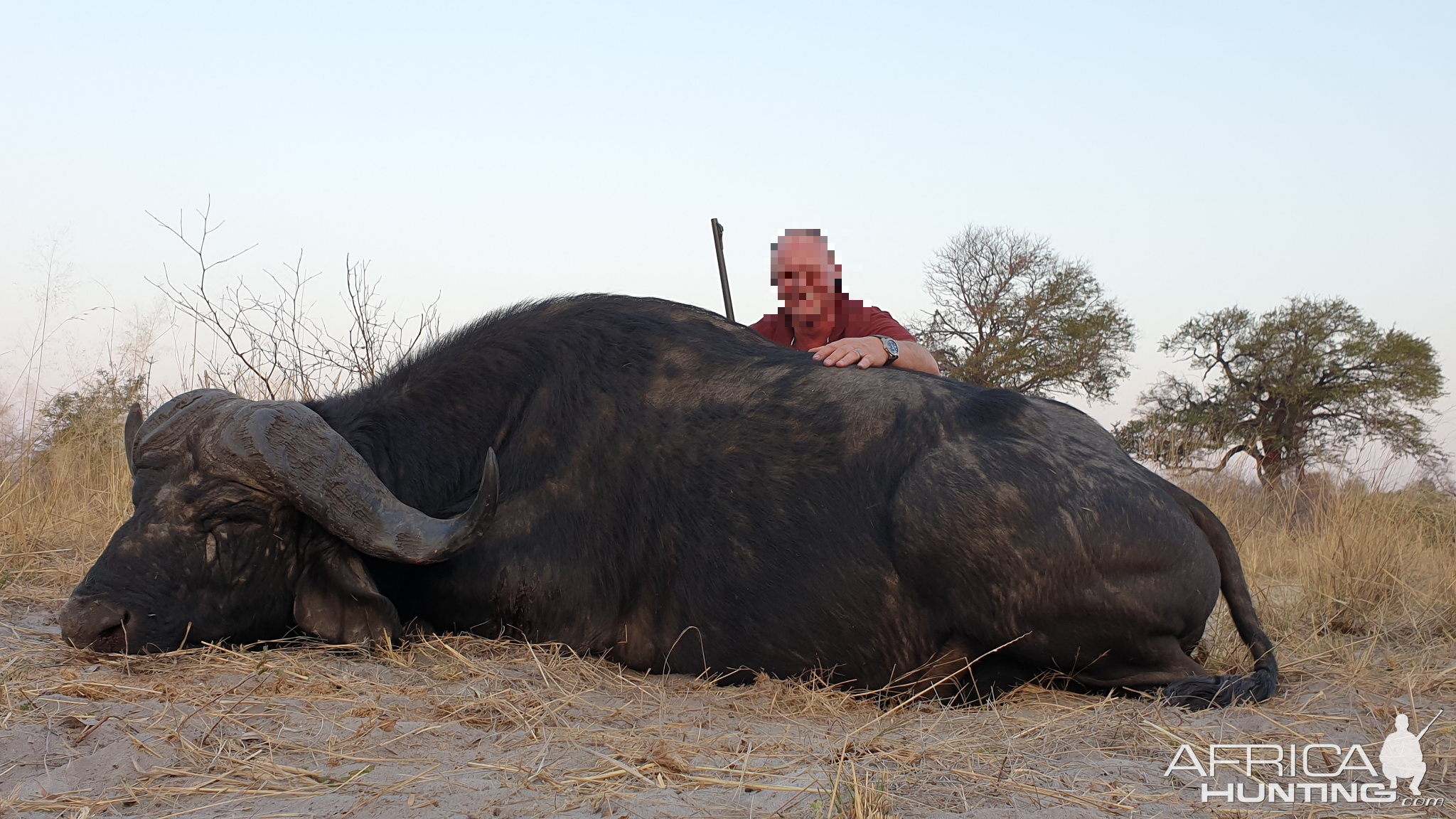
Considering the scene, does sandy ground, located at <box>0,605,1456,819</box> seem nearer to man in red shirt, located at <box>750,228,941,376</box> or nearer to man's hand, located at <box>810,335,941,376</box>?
man's hand, located at <box>810,335,941,376</box>

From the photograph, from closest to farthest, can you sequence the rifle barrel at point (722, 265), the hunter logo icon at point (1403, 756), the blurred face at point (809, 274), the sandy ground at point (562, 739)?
the sandy ground at point (562, 739) → the hunter logo icon at point (1403, 756) → the blurred face at point (809, 274) → the rifle barrel at point (722, 265)

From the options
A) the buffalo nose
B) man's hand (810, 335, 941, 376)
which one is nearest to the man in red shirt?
man's hand (810, 335, 941, 376)

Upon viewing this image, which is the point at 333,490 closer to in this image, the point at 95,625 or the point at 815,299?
the point at 95,625

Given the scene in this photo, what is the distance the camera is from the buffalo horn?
396 cm

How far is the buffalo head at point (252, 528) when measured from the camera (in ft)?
12.7

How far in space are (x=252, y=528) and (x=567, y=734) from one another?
1.74 m

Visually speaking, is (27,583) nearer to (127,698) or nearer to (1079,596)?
(127,698)

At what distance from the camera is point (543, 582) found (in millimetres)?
4293

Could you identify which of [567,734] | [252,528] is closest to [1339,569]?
[567,734]

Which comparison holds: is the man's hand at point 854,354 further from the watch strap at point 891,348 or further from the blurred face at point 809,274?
the blurred face at point 809,274

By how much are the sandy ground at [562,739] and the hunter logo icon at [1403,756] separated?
5 centimetres

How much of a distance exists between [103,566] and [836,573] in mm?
2649

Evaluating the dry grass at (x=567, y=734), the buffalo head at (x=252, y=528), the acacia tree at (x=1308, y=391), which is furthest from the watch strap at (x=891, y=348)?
the acacia tree at (x=1308, y=391)

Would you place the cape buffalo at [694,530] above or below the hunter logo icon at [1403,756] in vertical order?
above
